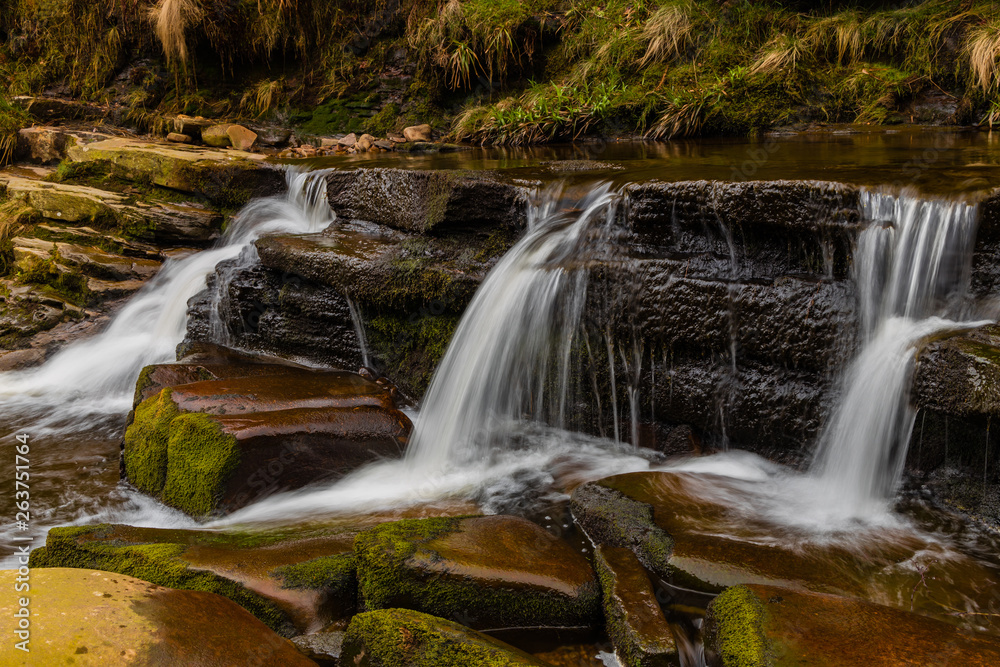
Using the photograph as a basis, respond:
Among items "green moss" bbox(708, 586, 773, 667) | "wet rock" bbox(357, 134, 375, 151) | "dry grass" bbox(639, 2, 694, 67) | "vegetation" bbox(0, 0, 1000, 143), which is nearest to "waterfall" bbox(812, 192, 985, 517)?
"green moss" bbox(708, 586, 773, 667)

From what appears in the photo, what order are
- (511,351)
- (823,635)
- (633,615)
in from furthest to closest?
(511,351)
(633,615)
(823,635)

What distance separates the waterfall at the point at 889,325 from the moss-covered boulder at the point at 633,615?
3.92 ft

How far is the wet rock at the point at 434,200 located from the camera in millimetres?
4926

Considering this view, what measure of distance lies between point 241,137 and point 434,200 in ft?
19.5

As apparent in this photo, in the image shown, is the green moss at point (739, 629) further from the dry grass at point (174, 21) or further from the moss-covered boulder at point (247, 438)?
the dry grass at point (174, 21)

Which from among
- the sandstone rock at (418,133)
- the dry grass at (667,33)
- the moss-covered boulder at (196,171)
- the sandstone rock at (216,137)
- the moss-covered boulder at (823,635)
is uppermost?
the dry grass at (667,33)

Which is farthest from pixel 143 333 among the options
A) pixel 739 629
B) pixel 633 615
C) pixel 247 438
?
pixel 739 629

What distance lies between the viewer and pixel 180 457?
3.59 metres

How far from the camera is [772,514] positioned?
123 inches

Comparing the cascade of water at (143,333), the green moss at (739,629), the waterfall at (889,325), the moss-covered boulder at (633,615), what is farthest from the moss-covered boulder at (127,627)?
the cascade of water at (143,333)

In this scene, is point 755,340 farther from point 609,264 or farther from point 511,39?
point 511,39

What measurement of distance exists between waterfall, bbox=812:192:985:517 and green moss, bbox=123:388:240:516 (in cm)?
298

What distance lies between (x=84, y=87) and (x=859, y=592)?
44.0 ft

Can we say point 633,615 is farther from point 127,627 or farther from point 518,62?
point 518,62
